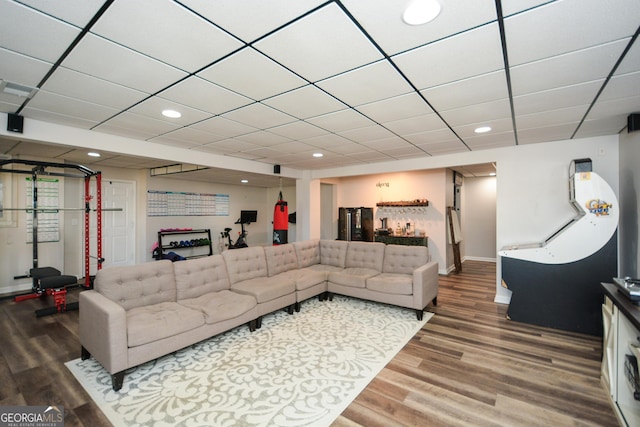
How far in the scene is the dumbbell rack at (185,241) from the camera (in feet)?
23.6

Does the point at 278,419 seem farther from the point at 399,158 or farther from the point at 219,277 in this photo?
the point at 399,158

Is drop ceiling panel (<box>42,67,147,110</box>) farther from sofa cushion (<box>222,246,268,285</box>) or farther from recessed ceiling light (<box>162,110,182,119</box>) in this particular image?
sofa cushion (<box>222,246,268,285</box>)

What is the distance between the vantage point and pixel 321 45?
1708 millimetres

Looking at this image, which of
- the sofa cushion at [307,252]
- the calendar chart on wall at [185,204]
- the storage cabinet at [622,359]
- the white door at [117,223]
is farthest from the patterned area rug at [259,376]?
the calendar chart on wall at [185,204]

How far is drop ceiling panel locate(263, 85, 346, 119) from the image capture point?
2414mm

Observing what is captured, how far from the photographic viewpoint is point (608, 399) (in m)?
2.22

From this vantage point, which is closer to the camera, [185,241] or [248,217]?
[185,241]

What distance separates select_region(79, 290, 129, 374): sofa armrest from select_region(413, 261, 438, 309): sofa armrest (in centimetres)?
327

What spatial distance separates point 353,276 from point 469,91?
294 centimetres

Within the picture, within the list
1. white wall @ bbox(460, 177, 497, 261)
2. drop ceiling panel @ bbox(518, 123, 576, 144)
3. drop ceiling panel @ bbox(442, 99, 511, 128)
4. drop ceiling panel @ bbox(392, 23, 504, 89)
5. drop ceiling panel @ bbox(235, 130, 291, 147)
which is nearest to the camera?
drop ceiling panel @ bbox(392, 23, 504, 89)

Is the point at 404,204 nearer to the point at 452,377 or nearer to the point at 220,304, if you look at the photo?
the point at 452,377

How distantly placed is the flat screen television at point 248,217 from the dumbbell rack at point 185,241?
1.22m

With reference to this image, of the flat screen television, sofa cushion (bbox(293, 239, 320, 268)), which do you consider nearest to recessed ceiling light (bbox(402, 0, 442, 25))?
sofa cushion (bbox(293, 239, 320, 268))

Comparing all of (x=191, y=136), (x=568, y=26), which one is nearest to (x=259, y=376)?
(x=191, y=136)
